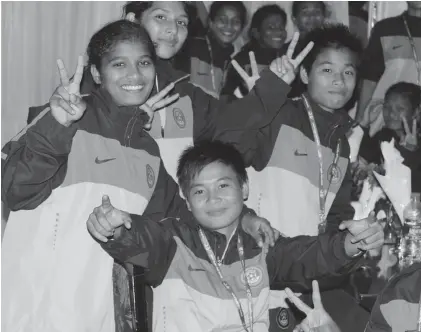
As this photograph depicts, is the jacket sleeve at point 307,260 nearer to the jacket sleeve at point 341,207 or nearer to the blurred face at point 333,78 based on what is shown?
the jacket sleeve at point 341,207

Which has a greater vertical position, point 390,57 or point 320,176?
point 390,57

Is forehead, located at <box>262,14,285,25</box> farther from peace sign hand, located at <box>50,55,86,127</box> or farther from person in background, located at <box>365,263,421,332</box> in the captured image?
person in background, located at <box>365,263,421,332</box>

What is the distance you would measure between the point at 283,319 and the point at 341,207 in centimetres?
61

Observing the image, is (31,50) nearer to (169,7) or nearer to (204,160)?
(169,7)

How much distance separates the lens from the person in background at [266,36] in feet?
14.2

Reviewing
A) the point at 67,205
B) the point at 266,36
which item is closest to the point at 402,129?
the point at 266,36

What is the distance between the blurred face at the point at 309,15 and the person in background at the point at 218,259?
2.21m

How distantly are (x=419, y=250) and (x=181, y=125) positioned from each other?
3.04 feet

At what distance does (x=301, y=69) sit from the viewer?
299cm

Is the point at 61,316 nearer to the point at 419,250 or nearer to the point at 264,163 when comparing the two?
the point at 264,163

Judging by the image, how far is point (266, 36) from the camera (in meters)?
4.47

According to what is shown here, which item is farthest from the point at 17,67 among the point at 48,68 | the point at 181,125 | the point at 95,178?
the point at 95,178

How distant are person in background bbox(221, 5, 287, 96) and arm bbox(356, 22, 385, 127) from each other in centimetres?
47

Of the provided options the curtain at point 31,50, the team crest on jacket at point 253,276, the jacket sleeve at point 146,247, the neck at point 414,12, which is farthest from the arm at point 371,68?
the jacket sleeve at point 146,247
